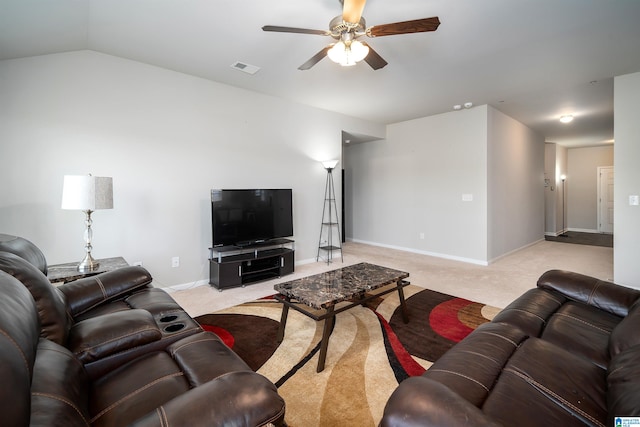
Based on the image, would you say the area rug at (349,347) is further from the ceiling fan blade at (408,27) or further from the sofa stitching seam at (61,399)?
the ceiling fan blade at (408,27)

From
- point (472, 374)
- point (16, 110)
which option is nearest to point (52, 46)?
point (16, 110)

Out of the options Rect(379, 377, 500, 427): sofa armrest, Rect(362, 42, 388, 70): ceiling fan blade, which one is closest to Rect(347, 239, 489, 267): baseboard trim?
Rect(362, 42, 388, 70): ceiling fan blade

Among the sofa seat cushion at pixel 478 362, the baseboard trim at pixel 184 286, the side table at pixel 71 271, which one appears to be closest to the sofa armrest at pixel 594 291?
the sofa seat cushion at pixel 478 362

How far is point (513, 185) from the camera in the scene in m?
5.83

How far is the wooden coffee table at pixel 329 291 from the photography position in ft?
6.95

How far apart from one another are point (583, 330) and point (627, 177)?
11.2 feet

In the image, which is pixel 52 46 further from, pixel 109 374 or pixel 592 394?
pixel 592 394

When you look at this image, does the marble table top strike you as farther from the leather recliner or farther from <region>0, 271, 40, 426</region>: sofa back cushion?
<region>0, 271, 40, 426</region>: sofa back cushion

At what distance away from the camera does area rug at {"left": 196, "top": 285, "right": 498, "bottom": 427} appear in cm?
171

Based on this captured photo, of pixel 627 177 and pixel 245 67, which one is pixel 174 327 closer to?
pixel 245 67

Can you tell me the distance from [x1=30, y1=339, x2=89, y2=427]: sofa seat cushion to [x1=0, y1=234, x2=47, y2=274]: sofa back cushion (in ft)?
3.18

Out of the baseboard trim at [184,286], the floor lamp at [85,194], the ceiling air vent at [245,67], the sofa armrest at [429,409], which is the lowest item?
the baseboard trim at [184,286]

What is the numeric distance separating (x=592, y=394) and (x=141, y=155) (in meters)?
4.06

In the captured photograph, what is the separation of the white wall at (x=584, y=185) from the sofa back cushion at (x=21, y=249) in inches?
473
